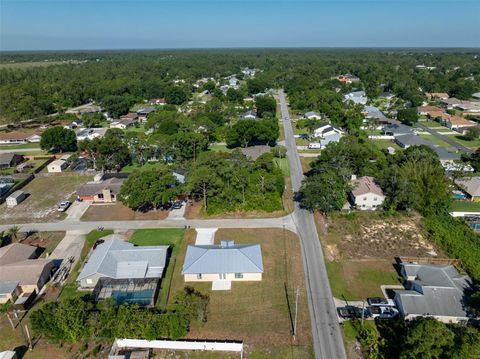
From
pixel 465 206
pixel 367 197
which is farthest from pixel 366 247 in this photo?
pixel 465 206

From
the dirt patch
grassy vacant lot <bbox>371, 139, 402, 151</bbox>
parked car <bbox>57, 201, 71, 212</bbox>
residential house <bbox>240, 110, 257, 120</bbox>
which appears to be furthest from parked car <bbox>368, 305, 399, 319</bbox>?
residential house <bbox>240, 110, 257, 120</bbox>

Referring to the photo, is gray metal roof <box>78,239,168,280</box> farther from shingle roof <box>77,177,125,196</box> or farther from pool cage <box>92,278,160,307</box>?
shingle roof <box>77,177,125,196</box>

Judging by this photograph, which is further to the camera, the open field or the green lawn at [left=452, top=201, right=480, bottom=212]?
the open field

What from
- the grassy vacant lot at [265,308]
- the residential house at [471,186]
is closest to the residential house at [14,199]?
the grassy vacant lot at [265,308]

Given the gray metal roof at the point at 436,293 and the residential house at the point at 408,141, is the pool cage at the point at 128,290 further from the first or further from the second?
the residential house at the point at 408,141

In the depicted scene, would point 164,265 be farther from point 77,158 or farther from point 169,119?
point 169,119

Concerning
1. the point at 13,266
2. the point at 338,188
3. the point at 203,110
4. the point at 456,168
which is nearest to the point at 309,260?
the point at 338,188
